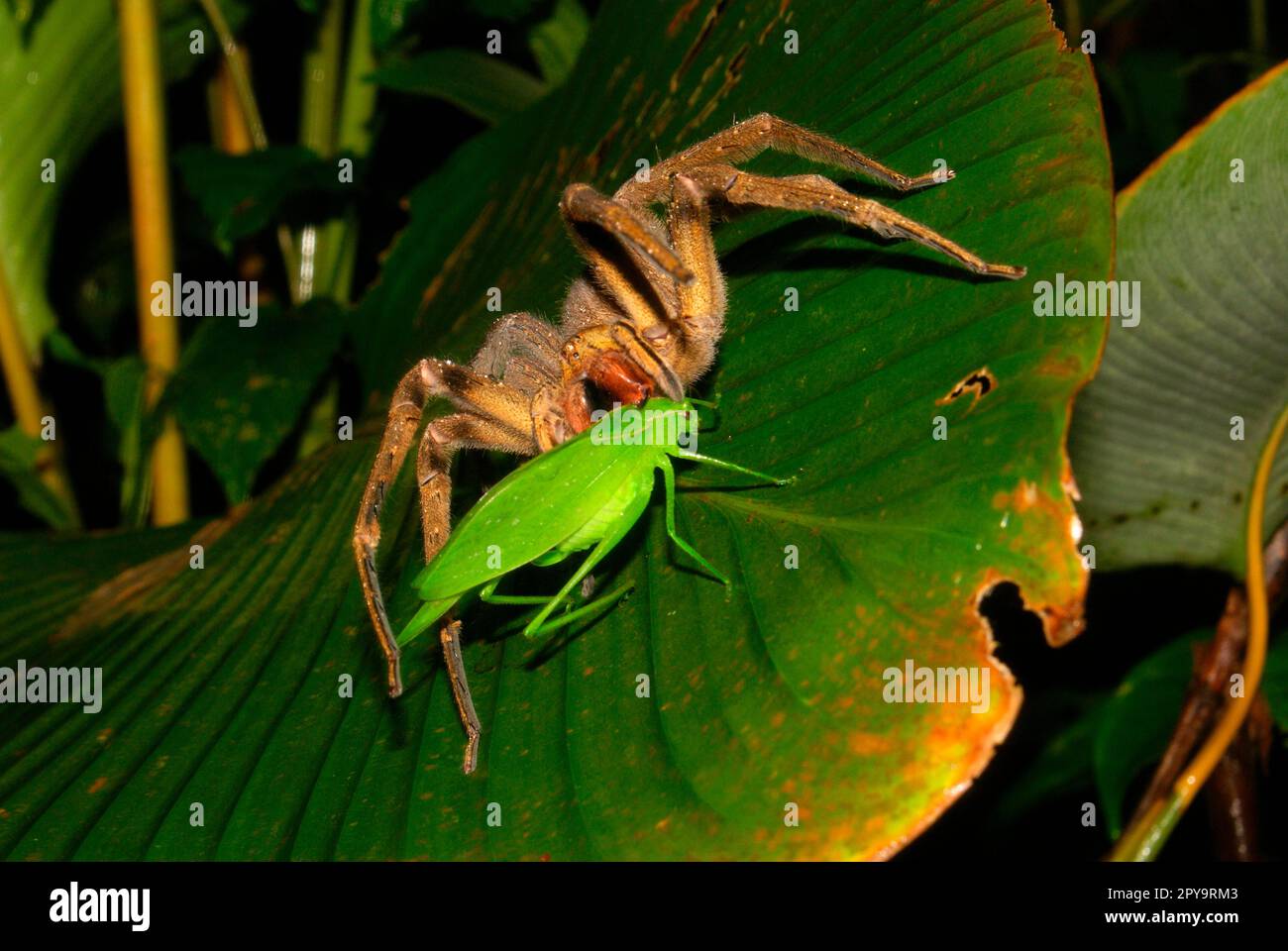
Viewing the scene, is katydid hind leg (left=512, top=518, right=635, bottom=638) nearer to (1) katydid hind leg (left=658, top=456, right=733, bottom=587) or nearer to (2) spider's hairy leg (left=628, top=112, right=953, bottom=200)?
(1) katydid hind leg (left=658, top=456, right=733, bottom=587)

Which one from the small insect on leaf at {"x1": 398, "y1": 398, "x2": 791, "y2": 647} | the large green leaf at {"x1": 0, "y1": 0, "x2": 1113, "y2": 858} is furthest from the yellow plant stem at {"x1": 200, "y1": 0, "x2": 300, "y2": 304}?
the small insect on leaf at {"x1": 398, "y1": 398, "x2": 791, "y2": 647}

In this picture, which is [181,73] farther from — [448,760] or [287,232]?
[448,760]

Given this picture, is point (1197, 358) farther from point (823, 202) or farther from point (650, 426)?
point (650, 426)

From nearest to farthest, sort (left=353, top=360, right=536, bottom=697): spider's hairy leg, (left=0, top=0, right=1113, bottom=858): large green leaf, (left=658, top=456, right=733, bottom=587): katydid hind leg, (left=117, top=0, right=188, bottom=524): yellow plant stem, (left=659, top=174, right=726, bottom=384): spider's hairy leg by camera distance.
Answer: (left=0, top=0, right=1113, bottom=858): large green leaf → (left=658, top=456, right=733, bottom=587): katydid hind leg → (left=353, top=360, right=536, bottom=697): spider's hairy leg → (left=659, top=174, right=726, bottom=384): spider's hairy leg → (left=117, top=0, right=188, bottom=524): yellow plant stem

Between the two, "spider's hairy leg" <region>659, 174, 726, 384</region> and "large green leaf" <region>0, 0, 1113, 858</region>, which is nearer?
"large green leaf" <region>0, 0, 1113, 858</region>

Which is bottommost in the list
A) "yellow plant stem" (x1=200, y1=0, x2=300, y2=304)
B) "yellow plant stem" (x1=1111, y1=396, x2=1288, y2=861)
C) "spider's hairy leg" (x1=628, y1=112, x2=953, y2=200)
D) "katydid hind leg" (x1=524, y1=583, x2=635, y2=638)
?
"yellow plant stem" (x1=1111, y1=396, x2=1288, y2=861)

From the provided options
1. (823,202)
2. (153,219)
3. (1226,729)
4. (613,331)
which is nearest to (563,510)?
(613,331)
